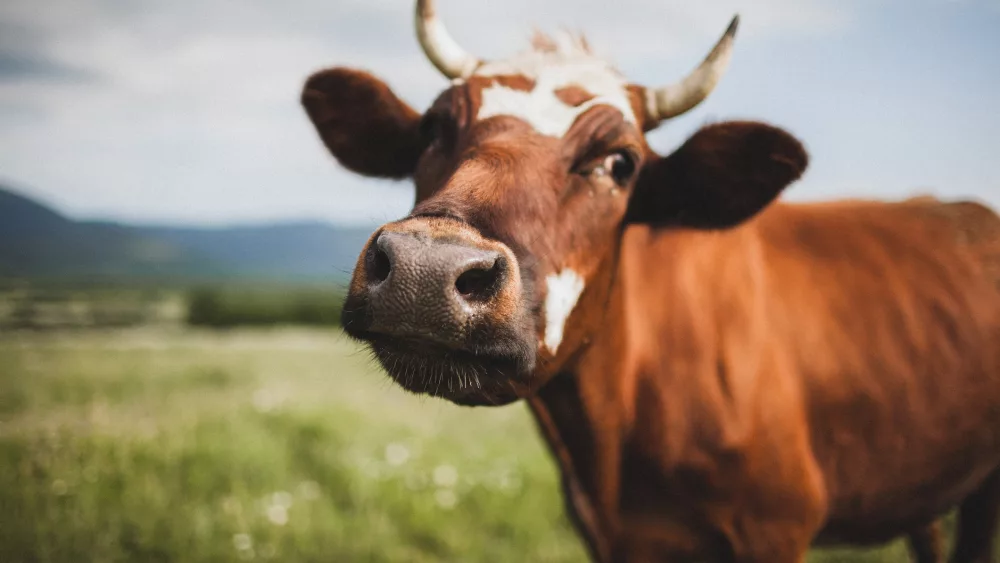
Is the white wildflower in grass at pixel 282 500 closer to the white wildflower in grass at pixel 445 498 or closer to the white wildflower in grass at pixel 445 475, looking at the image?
the white wildflower in grass at pixel 445 498

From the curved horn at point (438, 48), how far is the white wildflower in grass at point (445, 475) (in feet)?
11.9

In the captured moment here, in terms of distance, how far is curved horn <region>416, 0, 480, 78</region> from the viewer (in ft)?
9.37

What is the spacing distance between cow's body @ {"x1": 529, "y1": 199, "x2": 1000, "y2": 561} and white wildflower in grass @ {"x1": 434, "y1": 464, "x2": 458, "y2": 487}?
91.8 inches

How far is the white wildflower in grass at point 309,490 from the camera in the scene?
16.4 ft

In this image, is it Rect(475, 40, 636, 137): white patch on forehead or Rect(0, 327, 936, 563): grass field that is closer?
Rect(475, 40, 636, 137): white patch on forehead

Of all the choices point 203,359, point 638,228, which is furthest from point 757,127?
point 203,359

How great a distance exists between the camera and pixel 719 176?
2711mm

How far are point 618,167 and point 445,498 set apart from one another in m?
3.48

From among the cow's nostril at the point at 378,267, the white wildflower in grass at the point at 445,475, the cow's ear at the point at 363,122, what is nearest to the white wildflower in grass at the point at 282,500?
the white wildflower in grass at the point at 445,475

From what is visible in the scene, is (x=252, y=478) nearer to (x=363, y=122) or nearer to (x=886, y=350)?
(x=363, y=122)

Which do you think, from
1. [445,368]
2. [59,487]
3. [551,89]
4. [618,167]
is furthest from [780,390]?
[59,487]

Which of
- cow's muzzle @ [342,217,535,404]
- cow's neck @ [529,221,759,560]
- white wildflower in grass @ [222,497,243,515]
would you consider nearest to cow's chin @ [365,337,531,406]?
cow's muzzle @ [342,217,535,404]

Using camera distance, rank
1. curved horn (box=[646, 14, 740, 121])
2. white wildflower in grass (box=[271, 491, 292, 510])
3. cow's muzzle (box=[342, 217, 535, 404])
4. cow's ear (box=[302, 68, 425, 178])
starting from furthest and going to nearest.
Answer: white wildflower in grass (box=[271, 491, 292, 510])
cow's ear (box=[302, 68, 425, 178])
curved horn (box=[646, 14, 740, 121])
cow's muzzle (box=[342, 217, 535, 404])

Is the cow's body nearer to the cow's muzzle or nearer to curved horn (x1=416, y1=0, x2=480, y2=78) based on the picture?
the cow's muzzle
